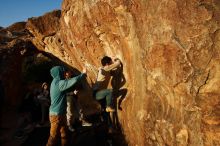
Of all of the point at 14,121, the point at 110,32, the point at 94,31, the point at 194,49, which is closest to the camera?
the point at 194,49

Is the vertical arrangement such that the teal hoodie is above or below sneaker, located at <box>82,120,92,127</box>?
above

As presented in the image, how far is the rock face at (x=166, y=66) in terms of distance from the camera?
6.10 m

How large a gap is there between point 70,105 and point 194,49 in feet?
16.3

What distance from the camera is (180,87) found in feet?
21.1

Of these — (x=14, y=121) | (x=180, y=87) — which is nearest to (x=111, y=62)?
(x=180, y=87)

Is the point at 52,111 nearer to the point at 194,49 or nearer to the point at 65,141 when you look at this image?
the point at 65,141

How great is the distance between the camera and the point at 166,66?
6.66 meters

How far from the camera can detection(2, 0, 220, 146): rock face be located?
6102 millimetres

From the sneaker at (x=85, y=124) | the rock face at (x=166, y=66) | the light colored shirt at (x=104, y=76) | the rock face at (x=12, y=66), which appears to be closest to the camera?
the rock face at (x=166, y=66)

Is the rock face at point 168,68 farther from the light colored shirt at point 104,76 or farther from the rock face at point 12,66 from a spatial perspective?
the rock face at point 12,66

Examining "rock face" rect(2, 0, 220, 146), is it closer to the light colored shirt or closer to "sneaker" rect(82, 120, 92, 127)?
the light colored shirt

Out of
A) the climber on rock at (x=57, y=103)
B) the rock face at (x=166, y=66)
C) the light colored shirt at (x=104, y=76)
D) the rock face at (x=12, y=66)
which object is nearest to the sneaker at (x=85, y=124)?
the light colored shirt at (x=104, y=76)

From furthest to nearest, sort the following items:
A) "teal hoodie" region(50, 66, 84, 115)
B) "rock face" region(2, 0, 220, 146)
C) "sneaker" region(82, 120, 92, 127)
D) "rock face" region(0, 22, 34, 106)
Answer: "rock face" region(0, 22, 34, 106) → "sneaker" region(82, 120, 92, 127) → "teal hoodie" region(50, 66, 84, 115) → "rock face" region(2, 0, 220, 146)

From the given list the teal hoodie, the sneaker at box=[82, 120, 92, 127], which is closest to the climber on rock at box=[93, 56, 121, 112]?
the teal hoodie
